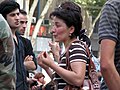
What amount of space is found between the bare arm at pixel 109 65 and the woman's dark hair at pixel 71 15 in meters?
1.05

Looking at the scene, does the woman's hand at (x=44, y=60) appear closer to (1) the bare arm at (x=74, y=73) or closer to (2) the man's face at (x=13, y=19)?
(1) the bare arm at (x=74, y=73)

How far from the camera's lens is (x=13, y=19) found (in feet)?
15.9

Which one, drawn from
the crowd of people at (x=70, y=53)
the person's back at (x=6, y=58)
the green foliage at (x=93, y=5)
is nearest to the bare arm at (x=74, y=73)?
the crowd of people at (x=70, y=53)

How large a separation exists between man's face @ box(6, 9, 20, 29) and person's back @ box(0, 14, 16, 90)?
5.42 ft

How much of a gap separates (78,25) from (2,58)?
876 millimetres

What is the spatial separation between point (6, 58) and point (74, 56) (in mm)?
A: 637

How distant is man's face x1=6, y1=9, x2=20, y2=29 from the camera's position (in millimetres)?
4820

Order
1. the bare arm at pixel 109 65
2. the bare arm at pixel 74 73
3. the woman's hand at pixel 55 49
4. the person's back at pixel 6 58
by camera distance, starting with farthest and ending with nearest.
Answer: the woman's hand at pixel 55 49, the bare arm at pixel 74 73, the person's back at pixel 6 58, the bare arm at pixel 109 65

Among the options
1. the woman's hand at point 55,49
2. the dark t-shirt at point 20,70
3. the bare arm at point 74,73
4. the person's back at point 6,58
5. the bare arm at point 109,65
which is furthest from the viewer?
the dark t-shirt at point 20,70

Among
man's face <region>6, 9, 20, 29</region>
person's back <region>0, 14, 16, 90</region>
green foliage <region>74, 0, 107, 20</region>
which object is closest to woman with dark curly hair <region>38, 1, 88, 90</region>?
person's back <region>0, 14, 16, 90</region>

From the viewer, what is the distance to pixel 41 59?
354 centimetres

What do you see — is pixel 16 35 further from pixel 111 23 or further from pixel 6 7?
pixel 111 23

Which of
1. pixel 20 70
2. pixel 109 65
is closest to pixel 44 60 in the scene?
pixel 109 65

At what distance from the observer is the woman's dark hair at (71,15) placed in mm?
3721
